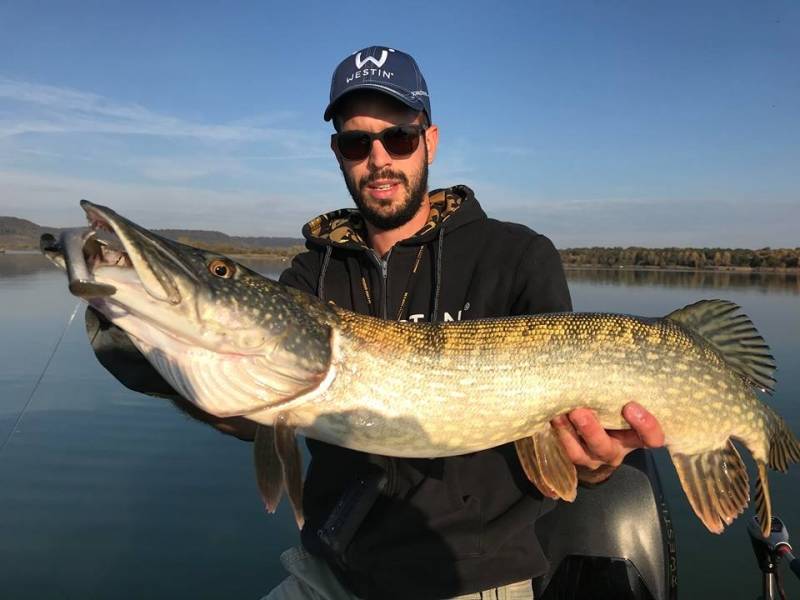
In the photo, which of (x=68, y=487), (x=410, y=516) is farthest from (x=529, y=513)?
(x=68, y=487)

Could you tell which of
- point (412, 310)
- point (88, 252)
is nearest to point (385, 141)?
point (412, 310)

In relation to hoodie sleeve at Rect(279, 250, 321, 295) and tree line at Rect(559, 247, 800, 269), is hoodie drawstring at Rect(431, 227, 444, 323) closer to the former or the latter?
hoodie sleeve at Rect(279, 250, 321, 295)

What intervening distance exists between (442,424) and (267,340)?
747mm

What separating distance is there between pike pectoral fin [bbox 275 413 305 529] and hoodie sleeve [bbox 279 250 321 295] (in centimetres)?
108

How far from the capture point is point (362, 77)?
2975 millimetres

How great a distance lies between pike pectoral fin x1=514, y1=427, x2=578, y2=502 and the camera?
2275 millimetres

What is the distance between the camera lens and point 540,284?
8.43ft

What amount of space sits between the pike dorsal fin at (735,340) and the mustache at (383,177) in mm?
1462

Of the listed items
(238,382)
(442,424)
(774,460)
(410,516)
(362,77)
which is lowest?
(410,516)

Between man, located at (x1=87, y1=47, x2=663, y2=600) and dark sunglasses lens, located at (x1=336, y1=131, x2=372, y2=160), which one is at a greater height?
dark sunglasses lens, located at (x1=336, y1=131, x2=372, y2=160)

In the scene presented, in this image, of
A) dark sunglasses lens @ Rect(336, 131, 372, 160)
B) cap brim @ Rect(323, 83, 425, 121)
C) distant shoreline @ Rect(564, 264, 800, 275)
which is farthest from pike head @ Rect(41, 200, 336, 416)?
distant shoreline @ Rect(564, 264, 800, 275)

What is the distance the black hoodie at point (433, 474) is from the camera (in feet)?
7.39

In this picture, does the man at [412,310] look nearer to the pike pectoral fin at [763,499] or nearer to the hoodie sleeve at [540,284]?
the hoodie sleeve at [540,284]

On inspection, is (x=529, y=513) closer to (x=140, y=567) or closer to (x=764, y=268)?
(x=140, y=567)
